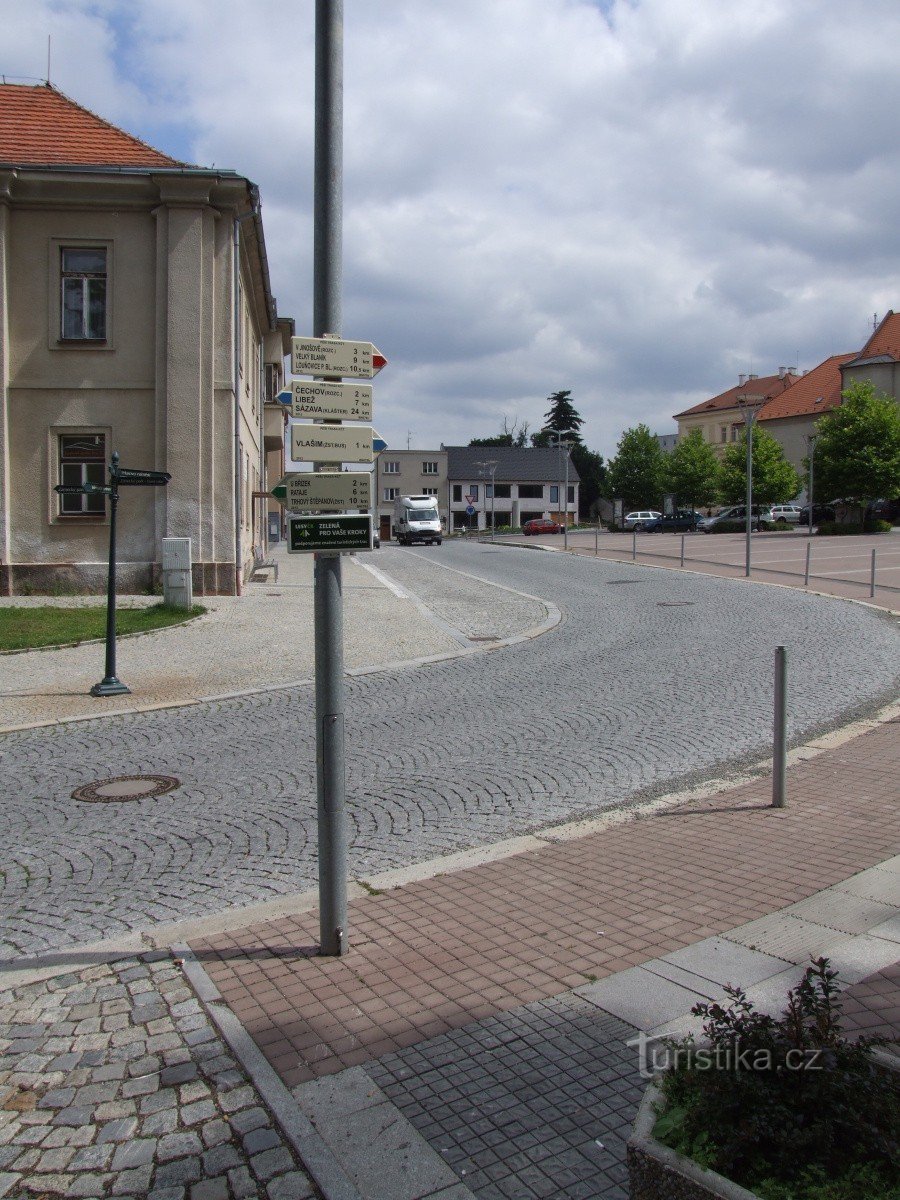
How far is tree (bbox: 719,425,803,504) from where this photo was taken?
68188 millimetres

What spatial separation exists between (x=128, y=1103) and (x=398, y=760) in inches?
199

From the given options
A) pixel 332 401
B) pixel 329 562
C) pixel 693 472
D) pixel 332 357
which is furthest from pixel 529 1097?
pixel 693 472

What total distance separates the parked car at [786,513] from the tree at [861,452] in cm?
826

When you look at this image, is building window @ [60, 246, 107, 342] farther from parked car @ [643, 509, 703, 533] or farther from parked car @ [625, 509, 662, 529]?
parked car @ [625, 509, 662, 529]

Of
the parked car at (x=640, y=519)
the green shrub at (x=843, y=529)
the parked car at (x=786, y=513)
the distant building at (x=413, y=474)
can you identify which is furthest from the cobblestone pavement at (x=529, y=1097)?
the distant building at (x=413, y=474)

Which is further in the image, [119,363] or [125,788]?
[119,363]

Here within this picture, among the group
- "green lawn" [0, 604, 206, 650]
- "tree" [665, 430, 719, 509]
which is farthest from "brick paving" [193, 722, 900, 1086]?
"tree" [665, 430, 719, 509]

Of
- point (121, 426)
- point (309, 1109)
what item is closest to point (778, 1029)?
point (309, 1109)

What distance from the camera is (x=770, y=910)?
16.0 feet

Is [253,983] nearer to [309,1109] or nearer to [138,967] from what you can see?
[138,967]

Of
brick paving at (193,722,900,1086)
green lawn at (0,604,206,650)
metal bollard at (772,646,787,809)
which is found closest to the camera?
brick paving at (193,722,900,1086)

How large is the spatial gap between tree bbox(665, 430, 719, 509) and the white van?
117 ft

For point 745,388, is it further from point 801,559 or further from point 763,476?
point 801,559

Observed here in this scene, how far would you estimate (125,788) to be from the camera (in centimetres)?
775
